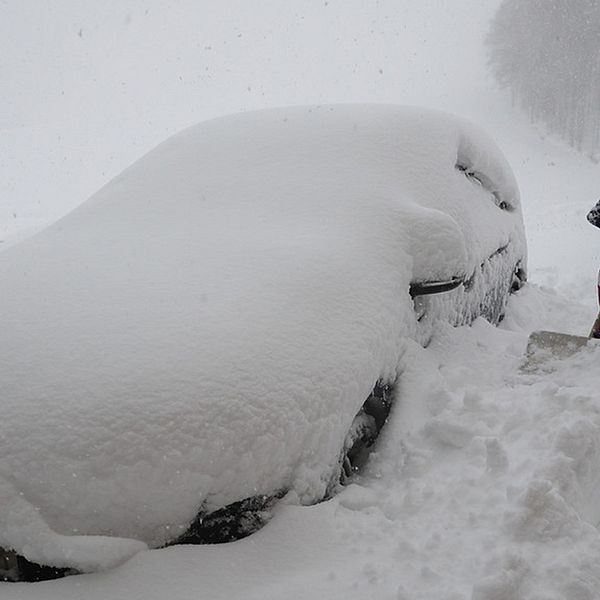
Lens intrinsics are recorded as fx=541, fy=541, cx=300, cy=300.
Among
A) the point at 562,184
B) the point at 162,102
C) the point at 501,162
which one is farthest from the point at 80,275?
the point at 162,102

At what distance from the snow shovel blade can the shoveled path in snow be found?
1.56ft

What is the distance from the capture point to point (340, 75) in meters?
63.4

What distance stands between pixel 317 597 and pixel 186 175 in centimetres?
209

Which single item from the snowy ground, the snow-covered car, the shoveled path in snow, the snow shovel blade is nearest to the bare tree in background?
the snow shovel blade

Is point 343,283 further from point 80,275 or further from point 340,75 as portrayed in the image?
point 340,75

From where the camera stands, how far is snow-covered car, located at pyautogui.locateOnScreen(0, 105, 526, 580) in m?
1.36

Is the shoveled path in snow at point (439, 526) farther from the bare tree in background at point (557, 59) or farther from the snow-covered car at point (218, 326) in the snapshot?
the bare tree in background at point (557, 59)

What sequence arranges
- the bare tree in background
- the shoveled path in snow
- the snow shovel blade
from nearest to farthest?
the shoveled path in snow
the snow shovel blade
the bare tree in background

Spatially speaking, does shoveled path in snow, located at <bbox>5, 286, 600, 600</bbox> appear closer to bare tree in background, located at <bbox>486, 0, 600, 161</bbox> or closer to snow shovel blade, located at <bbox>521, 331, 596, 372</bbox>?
snow shovel blade, located at <bbox>521, 331, 596, 372</bbox>

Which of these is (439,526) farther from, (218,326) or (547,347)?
(547,347)

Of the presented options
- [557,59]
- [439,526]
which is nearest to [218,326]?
[439,526]

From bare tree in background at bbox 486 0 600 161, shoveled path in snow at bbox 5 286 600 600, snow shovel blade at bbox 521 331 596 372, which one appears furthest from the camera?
bare tree in background at bbox 486 0 600 161

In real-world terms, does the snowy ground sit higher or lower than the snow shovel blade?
higher

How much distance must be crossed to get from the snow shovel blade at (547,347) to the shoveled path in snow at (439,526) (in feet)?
1.56
